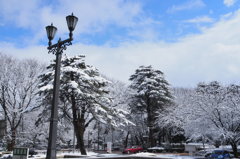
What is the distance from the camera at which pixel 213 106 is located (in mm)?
24312

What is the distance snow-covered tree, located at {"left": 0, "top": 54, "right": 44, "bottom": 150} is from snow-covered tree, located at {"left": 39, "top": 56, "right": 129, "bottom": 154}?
276 inches

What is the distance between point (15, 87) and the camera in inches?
1345

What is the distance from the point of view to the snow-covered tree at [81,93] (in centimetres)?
2616

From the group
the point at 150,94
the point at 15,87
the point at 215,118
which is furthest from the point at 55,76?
the point at 150,94

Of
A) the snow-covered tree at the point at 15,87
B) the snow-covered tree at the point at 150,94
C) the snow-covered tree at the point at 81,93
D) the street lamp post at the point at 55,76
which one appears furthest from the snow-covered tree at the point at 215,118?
the snow-covered tree at the point at 15,87

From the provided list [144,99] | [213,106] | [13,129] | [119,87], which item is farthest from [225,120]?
[119,87]

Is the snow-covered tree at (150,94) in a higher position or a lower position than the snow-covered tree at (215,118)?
higher

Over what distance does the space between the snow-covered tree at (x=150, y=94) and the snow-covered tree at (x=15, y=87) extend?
17.4 metres

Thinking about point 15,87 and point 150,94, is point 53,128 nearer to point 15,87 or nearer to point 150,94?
point 15,87

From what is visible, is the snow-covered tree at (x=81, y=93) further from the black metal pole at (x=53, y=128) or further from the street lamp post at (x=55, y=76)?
the black metal pole at (x=53, y=128)

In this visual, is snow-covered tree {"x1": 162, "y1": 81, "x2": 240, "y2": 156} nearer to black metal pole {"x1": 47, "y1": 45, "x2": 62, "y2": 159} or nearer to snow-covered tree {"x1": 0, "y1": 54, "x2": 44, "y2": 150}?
black metal pole {"x1": 47, "y1": 45, "x2": 62, "y2": 159}

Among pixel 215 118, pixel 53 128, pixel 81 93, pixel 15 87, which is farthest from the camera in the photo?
pixel 15 87

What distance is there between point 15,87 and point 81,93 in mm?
13171

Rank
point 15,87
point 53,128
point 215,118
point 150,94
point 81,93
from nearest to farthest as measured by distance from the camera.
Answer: point 53,128, point 215,118, point 81,93, point 15,87, point 150,94
